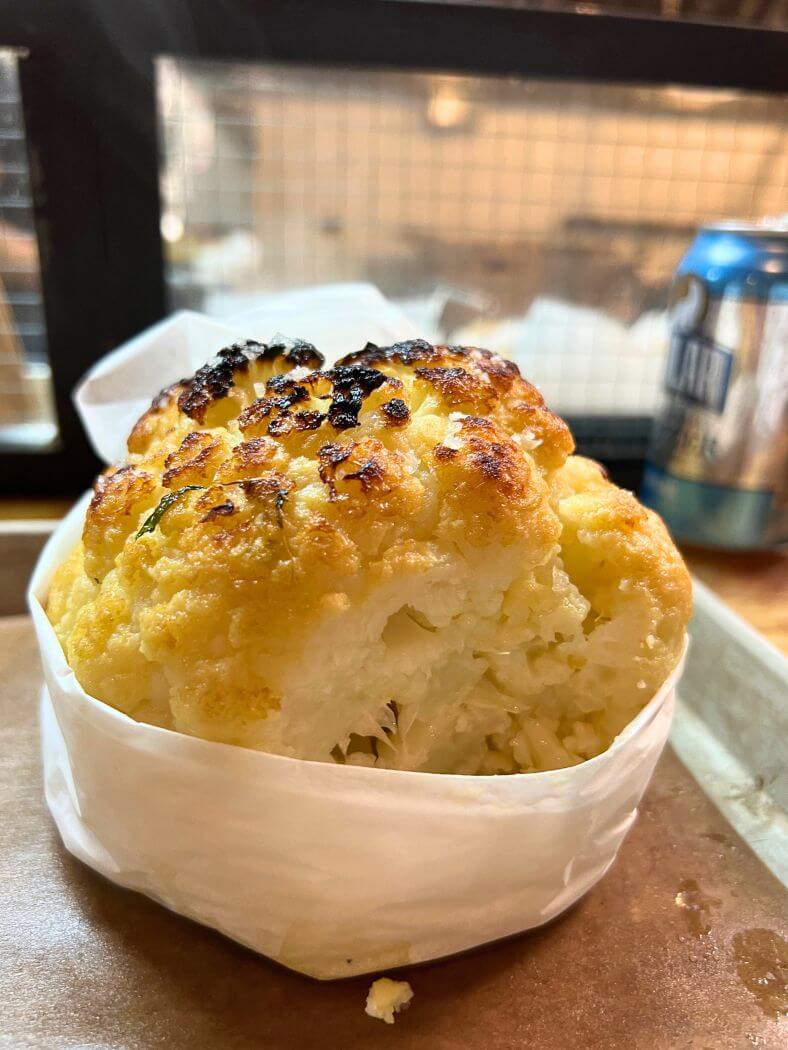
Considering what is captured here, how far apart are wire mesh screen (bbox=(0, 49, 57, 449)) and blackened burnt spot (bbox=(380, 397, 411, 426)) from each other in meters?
0.75

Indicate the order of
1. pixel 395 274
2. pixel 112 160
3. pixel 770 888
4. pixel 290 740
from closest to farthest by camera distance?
pixel 290 740 < pixel 770 888 < pixel 112 160 < pixel 395 274

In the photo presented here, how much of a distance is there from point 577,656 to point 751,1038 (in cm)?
27

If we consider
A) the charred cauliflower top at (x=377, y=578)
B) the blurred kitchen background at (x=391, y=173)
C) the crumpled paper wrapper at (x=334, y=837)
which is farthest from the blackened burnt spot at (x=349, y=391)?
the blurred kitchen background at (x=391, y=173)

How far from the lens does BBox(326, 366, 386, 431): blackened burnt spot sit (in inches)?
22.6

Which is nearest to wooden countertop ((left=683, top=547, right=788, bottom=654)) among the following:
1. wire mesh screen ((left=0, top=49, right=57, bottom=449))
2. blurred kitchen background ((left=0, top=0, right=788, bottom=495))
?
blurred kitchen background ((left=0, top=0, right=788, bottom=495))

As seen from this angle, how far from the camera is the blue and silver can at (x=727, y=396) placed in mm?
1053

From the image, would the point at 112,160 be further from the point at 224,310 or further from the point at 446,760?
the point at 446,760

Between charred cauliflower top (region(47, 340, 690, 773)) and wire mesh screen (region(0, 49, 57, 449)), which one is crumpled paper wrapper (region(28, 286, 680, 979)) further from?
wire mesh screen (region(0, 49, 57, 449))

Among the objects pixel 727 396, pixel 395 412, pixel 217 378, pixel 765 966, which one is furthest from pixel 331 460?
pixel 727 396

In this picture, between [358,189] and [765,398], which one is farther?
[358,189]

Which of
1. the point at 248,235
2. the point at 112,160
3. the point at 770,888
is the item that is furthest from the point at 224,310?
the point at 770,888

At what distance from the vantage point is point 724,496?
45.3 inches

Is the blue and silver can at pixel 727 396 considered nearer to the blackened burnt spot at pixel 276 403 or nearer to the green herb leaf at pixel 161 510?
the blackened burnt spot at pixel 276 403

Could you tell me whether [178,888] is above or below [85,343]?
below
